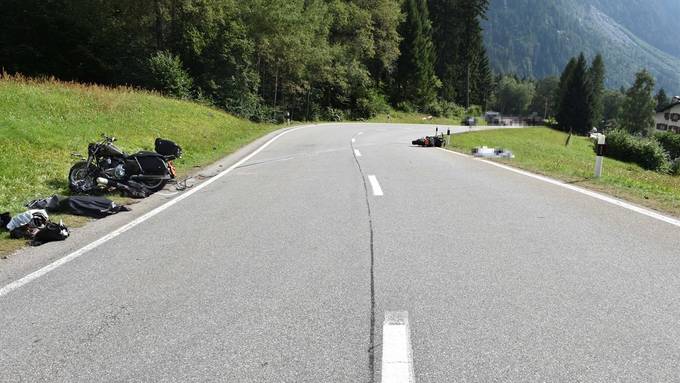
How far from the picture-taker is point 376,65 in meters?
67.7

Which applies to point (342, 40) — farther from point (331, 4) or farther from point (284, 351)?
point (284, 351)

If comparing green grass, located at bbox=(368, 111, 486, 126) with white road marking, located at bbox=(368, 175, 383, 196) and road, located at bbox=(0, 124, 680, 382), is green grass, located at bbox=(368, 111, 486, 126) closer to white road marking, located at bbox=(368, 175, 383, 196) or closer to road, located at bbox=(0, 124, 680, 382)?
white road marking, located at bbox=(368, 175, 383, 196)

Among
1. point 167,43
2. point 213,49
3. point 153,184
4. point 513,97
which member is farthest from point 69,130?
point 513,97

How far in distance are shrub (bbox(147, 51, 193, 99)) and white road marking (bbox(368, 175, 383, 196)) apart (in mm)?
23027

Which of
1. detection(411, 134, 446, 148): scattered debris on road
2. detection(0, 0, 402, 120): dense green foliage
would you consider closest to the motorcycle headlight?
detection(411, 134, 446, 148): scattered debris on road

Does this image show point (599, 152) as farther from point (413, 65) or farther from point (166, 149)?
point (413, 65)

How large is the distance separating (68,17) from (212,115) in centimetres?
1673

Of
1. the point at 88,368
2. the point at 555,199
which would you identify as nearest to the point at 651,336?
the point at 88,368

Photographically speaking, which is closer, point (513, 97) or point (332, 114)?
point (332, 114)

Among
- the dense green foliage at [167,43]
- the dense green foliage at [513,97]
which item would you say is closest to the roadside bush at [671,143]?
the dense green foliage at [167,43]

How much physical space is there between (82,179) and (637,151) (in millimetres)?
46316

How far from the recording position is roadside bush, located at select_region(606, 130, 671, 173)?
140ft

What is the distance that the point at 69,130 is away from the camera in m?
14.1

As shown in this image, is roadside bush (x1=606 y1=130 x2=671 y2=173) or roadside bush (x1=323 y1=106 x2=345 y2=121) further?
roadside bush (x1=323 y1=106 x2=345 y2=121)
